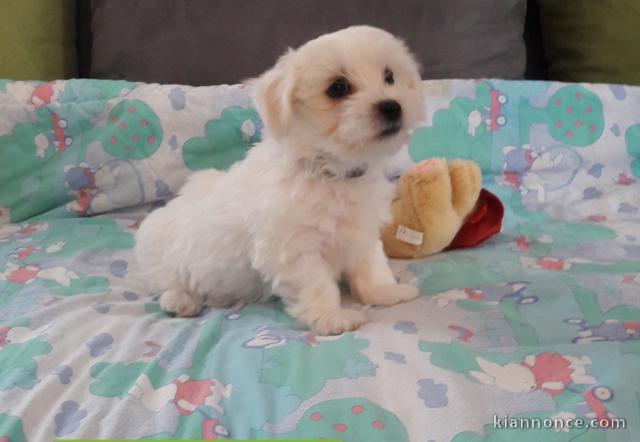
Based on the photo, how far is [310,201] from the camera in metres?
1.36

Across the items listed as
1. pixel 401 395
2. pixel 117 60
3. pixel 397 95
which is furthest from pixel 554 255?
pixel 117 60

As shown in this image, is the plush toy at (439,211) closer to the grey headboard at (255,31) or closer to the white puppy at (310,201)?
the white puppy at (310,201)

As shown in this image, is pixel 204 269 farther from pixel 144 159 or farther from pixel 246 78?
pixel 246 78

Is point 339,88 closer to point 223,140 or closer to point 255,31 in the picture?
point 223,140

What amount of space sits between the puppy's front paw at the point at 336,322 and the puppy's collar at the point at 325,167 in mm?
302

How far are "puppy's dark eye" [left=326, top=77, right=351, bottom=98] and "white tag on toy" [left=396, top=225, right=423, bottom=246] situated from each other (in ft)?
1.59

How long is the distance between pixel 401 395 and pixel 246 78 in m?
1.39

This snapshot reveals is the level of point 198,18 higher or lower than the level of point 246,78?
higher

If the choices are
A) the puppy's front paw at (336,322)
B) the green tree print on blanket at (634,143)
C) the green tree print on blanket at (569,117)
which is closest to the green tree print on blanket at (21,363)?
the puppy's front paw at (336,322)

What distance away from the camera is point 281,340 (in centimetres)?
122

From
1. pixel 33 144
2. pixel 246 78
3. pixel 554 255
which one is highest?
pixel 246 78

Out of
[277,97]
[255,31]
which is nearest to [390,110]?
[277,97]

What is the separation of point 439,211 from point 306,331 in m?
0.54

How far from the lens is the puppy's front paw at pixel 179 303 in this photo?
A: 145 cm
